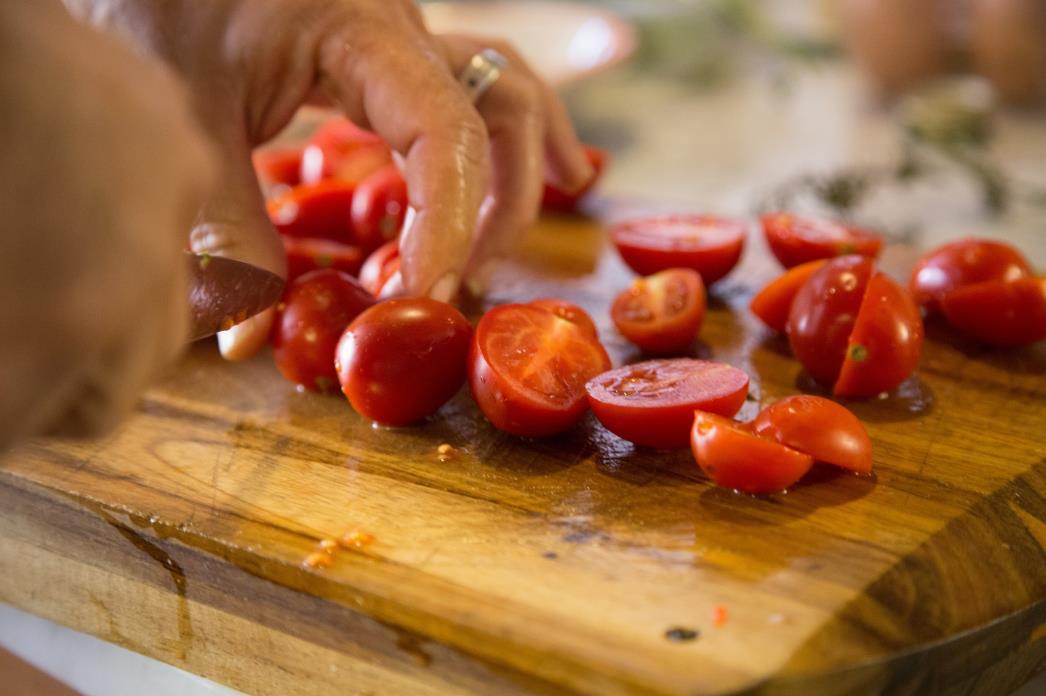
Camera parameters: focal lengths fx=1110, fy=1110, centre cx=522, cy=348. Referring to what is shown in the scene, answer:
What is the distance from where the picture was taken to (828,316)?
4.75 ft

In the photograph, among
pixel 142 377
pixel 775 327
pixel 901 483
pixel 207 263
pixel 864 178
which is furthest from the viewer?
pixel 864 178

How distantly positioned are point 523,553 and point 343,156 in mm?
1166

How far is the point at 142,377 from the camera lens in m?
0.81

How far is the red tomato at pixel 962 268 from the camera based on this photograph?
1.63 meters

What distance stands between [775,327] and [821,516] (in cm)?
52

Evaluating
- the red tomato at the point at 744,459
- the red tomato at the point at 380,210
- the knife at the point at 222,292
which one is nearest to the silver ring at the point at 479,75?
the red tomato at the point at 380,210

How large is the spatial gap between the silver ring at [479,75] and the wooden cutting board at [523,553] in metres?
0.51

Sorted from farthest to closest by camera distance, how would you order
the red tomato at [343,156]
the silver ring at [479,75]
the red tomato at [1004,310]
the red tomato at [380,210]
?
the red tomato at [343,156] < the red tomato at [380,210] < the silver ring at [479,75] < the red tomato at [1004,310]

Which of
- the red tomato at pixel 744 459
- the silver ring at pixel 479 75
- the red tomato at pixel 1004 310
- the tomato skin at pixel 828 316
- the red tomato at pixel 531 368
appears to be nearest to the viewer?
the red tomato at pixel 744 459

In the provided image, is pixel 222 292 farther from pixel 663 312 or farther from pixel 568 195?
pixel 568 195

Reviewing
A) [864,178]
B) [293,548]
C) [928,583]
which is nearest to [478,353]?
[293,548]

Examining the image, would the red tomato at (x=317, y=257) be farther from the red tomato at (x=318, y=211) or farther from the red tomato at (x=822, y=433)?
the red tomato at (x=822, y=433)

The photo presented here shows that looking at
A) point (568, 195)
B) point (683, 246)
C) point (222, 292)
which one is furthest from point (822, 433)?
point (568, 195)

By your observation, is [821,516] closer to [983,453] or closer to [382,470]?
[983,453]
